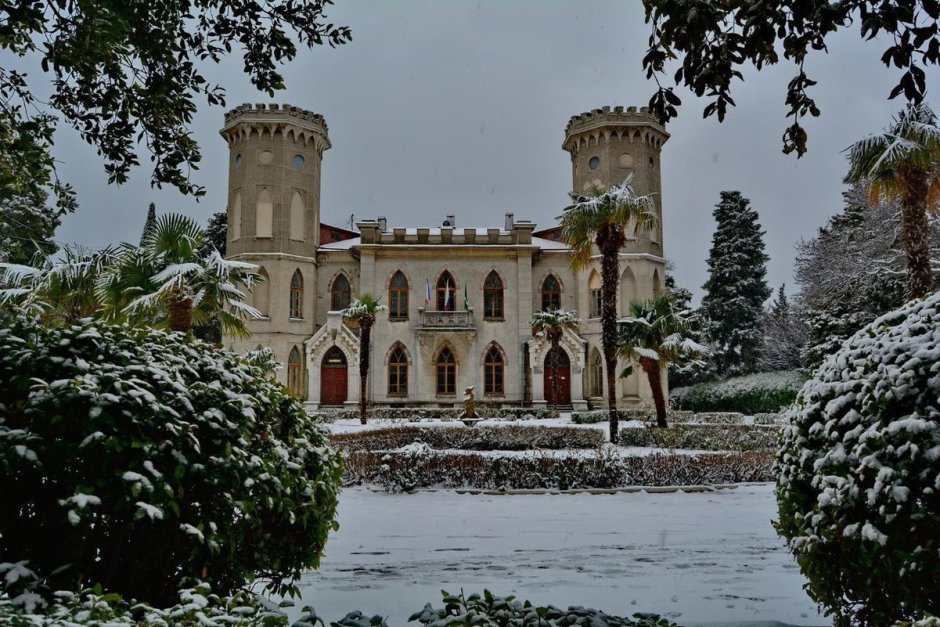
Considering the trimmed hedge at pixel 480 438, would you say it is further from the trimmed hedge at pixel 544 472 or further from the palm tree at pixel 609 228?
the trimmed hedge at pixel 544 472

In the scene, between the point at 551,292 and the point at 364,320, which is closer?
the point at 364,320

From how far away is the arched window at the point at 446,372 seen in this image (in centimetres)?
3447

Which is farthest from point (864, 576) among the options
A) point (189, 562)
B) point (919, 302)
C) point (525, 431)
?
point (525, 431)

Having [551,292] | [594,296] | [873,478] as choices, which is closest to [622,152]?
[594,296]

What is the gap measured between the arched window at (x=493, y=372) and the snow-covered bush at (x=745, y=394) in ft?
34.9

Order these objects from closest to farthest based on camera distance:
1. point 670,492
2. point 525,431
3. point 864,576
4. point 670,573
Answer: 1. point 864,576
2. point 670,573
3. point 670,492
4. point 525,431

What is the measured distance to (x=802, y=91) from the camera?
379cm

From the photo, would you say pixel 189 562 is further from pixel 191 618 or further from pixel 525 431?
pixel 525 431

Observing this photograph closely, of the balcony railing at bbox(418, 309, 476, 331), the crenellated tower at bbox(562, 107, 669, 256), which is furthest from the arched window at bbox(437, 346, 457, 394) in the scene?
the crenellated tower at bbox(562, 107, 669, 256)

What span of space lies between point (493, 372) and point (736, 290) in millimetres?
17177

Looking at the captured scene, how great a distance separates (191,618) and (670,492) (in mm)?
9090

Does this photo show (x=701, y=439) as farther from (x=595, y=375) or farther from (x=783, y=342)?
(x=783, y=342)

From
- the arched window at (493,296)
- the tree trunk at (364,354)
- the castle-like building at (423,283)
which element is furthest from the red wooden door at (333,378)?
the arched window at (493,296)

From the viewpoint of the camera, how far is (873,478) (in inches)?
137
